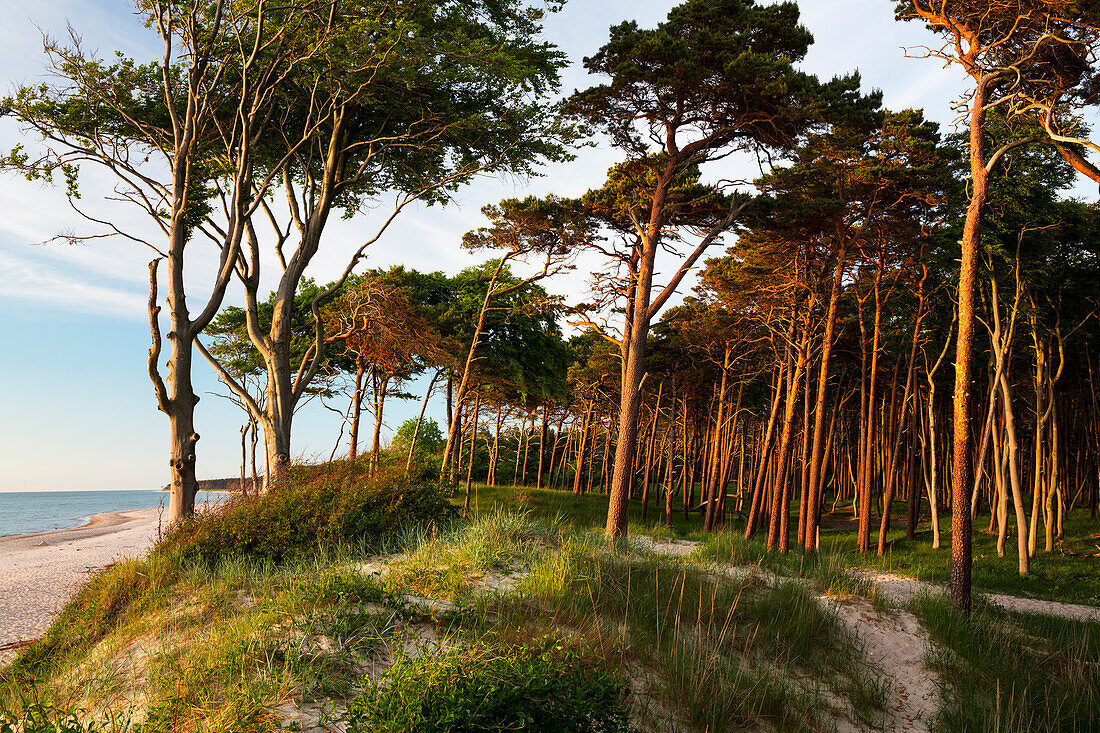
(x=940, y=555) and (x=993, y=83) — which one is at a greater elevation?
(x=993, y=83)

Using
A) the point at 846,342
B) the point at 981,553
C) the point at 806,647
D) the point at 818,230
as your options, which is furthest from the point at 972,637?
the point at 846,342

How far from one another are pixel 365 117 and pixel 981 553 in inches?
940

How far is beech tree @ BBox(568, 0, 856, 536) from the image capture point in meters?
13.2

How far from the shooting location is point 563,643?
5336 millimetres

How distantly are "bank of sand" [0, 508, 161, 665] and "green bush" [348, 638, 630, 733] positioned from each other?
21.1ft

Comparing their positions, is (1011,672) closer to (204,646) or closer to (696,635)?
(696,635)

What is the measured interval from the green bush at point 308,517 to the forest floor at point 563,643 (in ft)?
1.93

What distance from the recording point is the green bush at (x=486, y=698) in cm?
403

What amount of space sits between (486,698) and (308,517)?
5721 millimetres

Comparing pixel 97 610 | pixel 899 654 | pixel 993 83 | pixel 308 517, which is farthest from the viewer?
pixel 993 83

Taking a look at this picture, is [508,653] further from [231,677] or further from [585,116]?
[585,116]

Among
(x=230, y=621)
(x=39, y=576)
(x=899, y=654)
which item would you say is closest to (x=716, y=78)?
(x=899, y=654)

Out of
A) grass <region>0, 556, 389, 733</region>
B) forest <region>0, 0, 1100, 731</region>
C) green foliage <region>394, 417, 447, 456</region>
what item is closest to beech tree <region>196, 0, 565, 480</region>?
forest <region>0, 0, 1100, 731</region>

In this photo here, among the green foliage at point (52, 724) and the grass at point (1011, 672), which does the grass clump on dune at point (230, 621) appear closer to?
the green foliage at point (52, 724)
